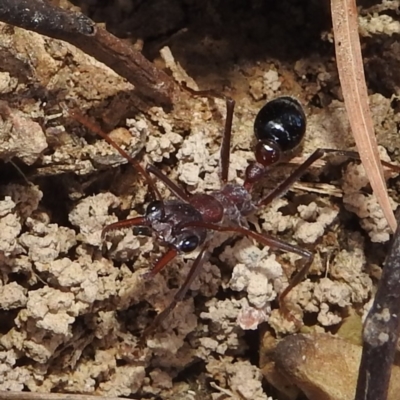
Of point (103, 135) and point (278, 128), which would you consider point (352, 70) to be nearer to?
point (278, 128)

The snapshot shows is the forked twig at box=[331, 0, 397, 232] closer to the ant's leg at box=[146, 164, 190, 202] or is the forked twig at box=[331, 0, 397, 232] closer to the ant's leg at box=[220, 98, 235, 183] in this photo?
the ant's leg at box=[220, 98, 235, 183]

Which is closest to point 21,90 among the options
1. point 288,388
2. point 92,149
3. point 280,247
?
point 92,149

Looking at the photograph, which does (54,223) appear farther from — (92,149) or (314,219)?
(314,219)

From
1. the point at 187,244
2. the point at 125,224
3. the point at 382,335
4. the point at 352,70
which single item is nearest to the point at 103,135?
the point at 125,224

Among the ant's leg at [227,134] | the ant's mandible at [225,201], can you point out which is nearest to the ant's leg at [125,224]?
the ant's mandible at [225,201]

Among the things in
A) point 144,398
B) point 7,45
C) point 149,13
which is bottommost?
point 144,398

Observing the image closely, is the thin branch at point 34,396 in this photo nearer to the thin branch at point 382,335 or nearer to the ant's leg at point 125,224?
the ant's leg at point 125,224
